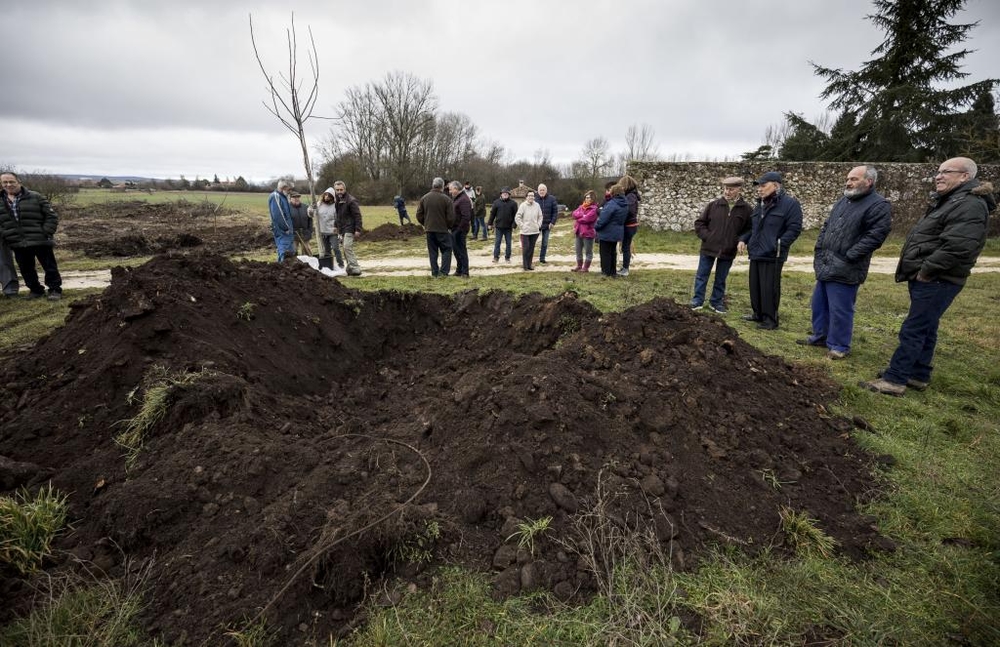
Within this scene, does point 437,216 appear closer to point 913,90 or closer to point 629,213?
point 629,213

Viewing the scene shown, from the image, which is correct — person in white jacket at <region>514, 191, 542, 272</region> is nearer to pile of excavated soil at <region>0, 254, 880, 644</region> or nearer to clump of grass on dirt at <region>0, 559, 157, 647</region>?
pile of excavated soil at <region>0, 254, 880, 644</region>

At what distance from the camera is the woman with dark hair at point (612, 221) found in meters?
8.32

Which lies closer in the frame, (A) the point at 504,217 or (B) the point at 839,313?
(B) the point at 839,313

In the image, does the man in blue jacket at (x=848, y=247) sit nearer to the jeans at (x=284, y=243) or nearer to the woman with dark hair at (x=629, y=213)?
the woman with dark hair at (x=629, y=213)

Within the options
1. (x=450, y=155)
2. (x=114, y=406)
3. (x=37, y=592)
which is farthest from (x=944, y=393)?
(x=450, y=155)

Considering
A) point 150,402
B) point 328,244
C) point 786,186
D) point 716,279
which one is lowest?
point 150,402

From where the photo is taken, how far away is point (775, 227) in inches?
230

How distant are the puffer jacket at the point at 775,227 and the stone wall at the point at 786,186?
1040 cm

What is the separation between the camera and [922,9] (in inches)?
712

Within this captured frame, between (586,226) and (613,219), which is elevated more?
(613,219)

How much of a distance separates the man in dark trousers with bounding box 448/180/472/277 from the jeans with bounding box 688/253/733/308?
14.5 ft

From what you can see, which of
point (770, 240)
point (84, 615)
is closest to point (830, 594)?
point (84, 615)

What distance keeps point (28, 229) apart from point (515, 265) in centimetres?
910

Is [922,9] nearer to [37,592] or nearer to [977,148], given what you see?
[977,148]
